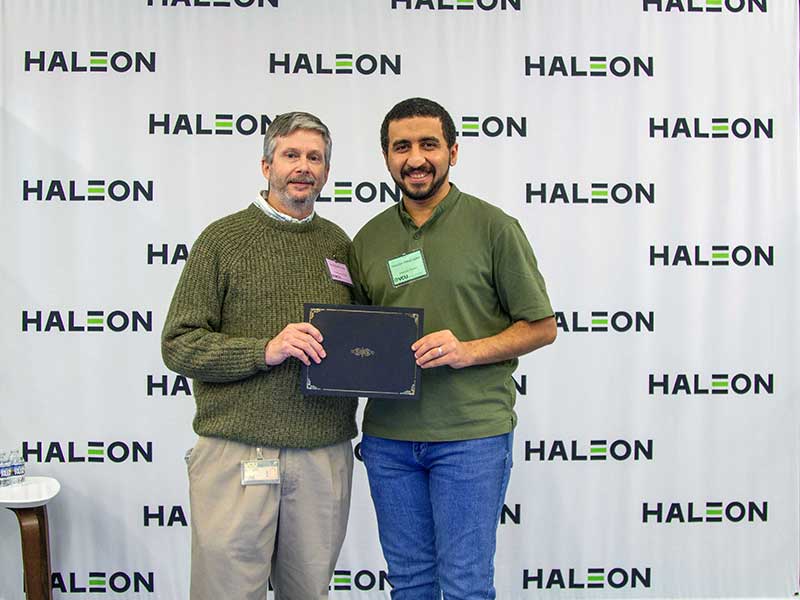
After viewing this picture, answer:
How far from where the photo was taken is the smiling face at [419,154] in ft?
6.11

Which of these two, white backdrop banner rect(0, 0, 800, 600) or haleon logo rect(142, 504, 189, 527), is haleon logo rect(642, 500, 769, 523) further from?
haleon logo rect(142, 504, 189, 527)

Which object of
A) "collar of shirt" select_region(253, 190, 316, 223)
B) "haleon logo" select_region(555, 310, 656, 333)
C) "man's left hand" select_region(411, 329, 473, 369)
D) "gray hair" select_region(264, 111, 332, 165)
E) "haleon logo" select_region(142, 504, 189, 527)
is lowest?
"haleon logo" select_region(142, 504, 189, 527)

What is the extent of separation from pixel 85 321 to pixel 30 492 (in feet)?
2.32

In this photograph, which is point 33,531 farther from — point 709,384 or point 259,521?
point 709,384

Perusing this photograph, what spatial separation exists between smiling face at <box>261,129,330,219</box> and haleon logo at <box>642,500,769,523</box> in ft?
7.08

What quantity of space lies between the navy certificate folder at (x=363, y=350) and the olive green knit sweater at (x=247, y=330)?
0.09 metres

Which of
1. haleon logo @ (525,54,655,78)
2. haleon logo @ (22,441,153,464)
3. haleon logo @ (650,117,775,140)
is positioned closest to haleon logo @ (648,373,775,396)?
haleon logo @ (650,117,775,140)

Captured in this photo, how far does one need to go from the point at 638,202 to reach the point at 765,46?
876 millimetres

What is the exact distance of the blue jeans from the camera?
1.83 meters

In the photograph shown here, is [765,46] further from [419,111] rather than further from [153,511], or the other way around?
[153,511]

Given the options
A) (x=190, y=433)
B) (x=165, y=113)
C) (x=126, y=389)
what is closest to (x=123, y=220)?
(x=165, y=113)

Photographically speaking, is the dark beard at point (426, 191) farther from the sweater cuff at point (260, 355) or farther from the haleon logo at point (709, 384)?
the haleon logo at point (709, 384)

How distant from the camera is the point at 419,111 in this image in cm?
188

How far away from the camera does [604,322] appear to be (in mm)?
3195
